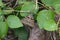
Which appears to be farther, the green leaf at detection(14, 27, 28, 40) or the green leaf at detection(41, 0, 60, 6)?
the green leaf at detection(14, 27, 28, 40)

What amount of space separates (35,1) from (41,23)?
198mm

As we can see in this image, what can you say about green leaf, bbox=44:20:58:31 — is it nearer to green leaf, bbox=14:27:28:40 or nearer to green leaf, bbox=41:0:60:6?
green leaf, bbox=41:0:60:6

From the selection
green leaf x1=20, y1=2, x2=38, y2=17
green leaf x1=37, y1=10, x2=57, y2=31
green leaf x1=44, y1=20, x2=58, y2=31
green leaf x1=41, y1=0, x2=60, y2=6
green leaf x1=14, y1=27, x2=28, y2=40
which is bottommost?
green leaf x1=14, y1=27, x2=28, y2=40

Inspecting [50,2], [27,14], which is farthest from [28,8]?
[50,2]

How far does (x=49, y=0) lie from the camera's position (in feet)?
3.54

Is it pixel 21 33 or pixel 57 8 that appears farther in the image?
pixel 21 33

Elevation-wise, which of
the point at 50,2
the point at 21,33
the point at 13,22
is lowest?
the point at 21,33

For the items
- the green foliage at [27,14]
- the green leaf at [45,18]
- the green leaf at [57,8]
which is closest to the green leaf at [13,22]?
the green foliage at [27,14]

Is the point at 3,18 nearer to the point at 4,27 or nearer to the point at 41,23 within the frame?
the point at 4,27

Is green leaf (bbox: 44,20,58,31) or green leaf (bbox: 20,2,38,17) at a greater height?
green leaf (bbox: 20,2,38,17)

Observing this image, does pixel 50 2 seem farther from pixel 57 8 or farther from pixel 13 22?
pixel 13 22

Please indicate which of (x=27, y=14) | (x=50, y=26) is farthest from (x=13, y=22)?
(x=50, y=26)

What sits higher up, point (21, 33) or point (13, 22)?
point (13, 22)

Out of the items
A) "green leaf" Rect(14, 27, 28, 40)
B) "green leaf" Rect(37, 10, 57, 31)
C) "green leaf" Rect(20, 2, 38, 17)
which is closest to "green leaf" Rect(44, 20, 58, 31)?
"green leaf" Rect(37, 10, 57, 31)
